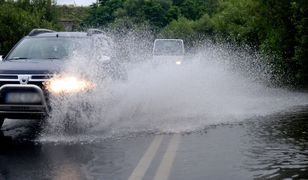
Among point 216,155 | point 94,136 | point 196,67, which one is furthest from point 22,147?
point 196,67

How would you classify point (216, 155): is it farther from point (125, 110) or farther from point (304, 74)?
point (304, 74)

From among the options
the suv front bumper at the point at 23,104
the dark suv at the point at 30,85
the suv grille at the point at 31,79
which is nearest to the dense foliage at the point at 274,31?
the dark suv at the point at 30,85

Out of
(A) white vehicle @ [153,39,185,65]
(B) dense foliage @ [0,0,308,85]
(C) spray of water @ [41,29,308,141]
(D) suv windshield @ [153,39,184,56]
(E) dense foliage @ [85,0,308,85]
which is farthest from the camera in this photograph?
(D) suv windshield @ [153,39,184,56]

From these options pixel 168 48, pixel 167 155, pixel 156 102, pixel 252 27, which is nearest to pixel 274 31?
pixel 252 27

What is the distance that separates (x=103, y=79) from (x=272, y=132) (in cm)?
312

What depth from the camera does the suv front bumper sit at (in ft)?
30.2

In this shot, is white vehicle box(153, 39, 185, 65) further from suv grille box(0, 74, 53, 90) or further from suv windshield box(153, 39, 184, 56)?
suv grille box(0, 74, 53, 90)

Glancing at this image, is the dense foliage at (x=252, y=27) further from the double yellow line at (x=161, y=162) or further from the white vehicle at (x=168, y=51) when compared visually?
the double yellow line at (x=161, y=162)

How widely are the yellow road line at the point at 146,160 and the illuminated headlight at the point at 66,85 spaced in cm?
150

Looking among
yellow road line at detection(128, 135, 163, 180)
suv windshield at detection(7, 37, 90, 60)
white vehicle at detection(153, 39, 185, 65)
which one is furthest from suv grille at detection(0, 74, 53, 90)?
white vehicle at detection(153, 39, 185, 65)

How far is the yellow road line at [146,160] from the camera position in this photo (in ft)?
22.2

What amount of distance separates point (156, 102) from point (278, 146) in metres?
5.07

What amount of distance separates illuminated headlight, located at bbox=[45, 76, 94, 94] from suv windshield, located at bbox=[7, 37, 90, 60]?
1.17m

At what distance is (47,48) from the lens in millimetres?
10984
